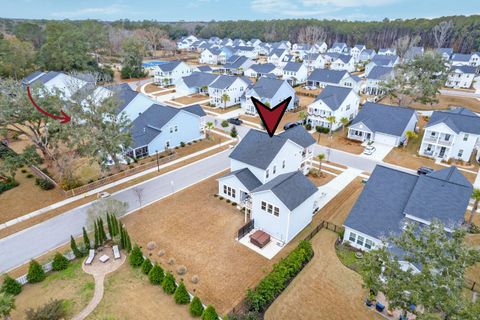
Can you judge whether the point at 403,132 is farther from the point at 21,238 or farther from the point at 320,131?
the point at 21,238

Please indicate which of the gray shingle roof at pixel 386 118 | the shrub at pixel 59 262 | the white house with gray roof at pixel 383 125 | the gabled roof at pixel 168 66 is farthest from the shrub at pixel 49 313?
the gabled roof at pixel 168 66

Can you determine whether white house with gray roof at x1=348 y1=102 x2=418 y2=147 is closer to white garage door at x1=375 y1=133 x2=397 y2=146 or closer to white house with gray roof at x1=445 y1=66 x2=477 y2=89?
white garage door at x1=375 y1=133 x2=397 y2=146

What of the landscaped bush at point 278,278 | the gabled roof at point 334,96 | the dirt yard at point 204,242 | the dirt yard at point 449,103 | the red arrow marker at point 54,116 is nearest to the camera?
the landscaped bush at point 278,278

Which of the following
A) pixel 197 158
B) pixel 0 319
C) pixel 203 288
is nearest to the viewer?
pixel 0 319

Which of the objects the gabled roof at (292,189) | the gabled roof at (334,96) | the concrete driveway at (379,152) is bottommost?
the concrete driveway at (379,152)

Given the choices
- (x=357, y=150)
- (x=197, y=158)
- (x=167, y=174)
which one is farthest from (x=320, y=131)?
(x=167, y=174)

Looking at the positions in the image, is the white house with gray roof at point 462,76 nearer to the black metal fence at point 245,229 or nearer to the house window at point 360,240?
the house window at point 360,240

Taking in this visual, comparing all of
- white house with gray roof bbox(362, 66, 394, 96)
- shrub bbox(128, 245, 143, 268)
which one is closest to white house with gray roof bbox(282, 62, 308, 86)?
white house with gray roof bbox(362, 66, 394, 96)
